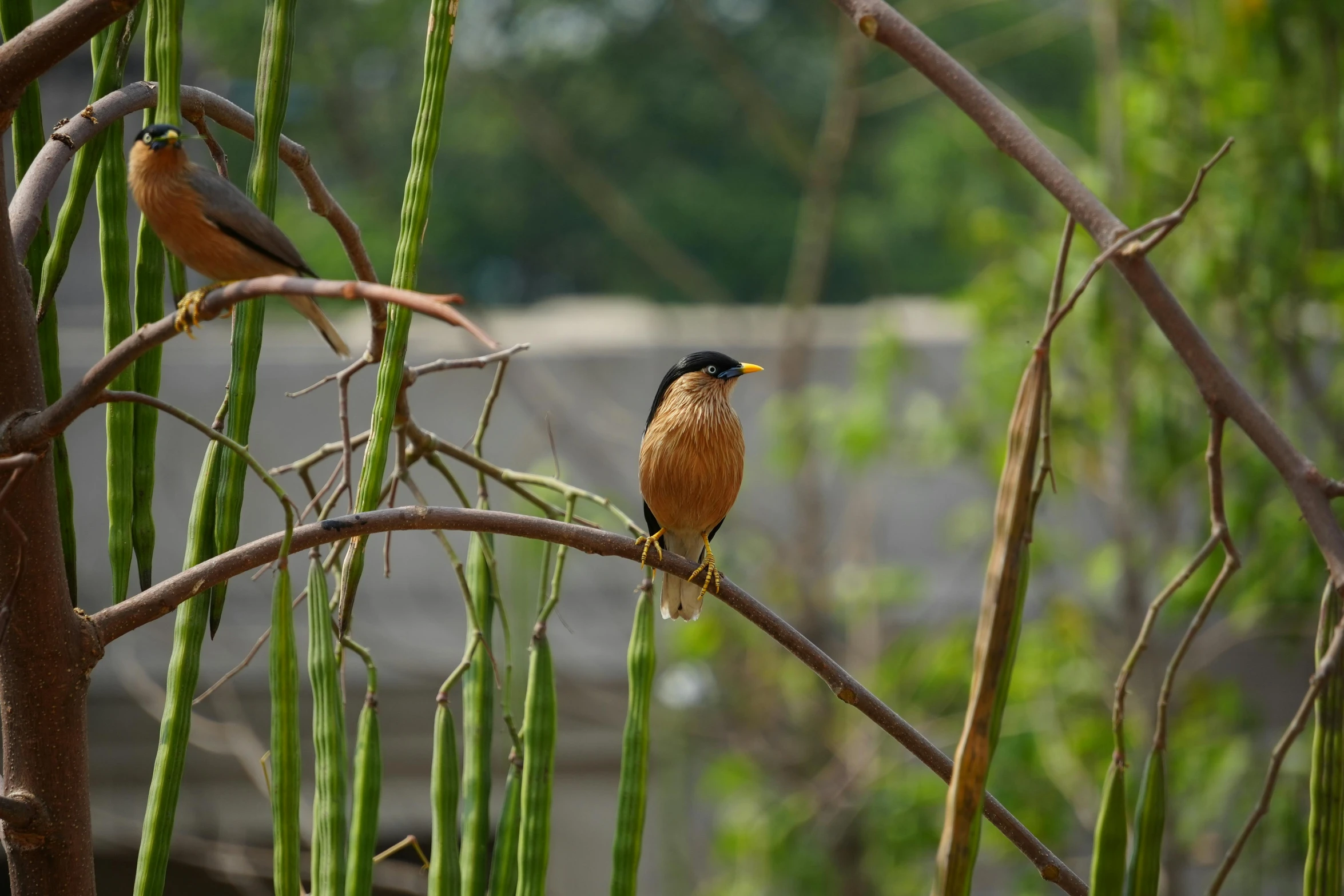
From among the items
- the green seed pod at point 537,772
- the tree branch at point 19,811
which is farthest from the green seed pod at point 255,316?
the green seed pod at point 537,772

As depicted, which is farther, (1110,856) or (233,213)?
(233,213)

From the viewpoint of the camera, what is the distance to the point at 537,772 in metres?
1.48

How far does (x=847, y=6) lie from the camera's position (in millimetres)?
1264

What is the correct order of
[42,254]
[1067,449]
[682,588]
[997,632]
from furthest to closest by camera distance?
[1067,449] → [682,588] → [42,254] → [997,632]

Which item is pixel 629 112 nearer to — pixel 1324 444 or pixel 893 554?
pixel 893 554

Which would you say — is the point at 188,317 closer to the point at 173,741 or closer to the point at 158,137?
the point at 158,137

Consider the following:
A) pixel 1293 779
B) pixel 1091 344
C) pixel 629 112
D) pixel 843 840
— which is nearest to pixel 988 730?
pixel 1091 344

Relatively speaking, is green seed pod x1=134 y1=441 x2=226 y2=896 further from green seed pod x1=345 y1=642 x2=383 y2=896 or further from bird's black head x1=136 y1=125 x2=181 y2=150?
bird's black head x1=136 y1=125 x2=181 y2=150

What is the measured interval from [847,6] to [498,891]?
109 cm

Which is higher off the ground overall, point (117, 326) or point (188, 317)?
point (117, 326)

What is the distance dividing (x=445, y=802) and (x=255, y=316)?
640 mm

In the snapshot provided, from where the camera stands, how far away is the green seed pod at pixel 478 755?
4.79 feet

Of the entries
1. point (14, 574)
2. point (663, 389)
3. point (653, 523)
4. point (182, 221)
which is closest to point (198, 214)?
point (182, 221)

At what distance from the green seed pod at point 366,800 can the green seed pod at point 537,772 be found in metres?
0.18
